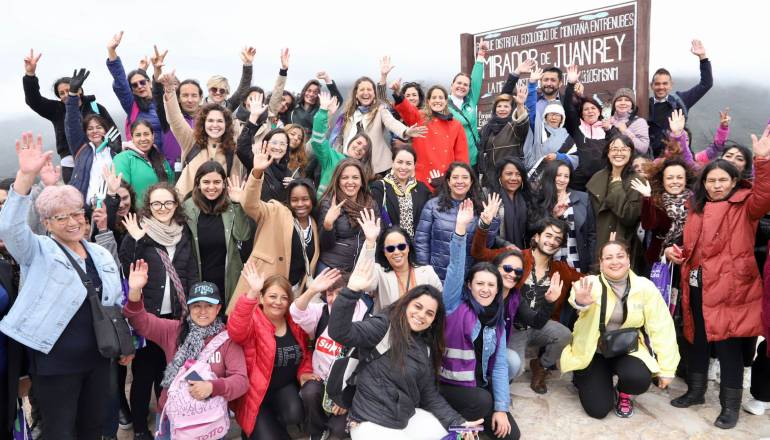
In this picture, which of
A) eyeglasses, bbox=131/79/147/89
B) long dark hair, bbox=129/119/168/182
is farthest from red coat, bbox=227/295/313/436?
eyeglasses, bbox=131/79/147/89

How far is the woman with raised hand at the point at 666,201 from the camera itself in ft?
17.9

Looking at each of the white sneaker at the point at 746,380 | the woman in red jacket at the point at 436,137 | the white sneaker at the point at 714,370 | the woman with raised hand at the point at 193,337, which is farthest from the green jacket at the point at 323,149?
the white sneaker at the point at 746,380

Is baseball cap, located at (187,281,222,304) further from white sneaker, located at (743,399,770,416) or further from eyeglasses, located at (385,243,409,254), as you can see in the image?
white sneaker, located at (743,399,770,416)

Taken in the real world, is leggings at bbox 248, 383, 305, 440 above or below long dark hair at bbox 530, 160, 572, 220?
below

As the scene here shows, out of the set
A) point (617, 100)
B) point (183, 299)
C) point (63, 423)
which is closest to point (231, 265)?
point (183, 299)

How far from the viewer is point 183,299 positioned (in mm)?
4547

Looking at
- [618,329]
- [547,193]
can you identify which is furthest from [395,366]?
[547,193]

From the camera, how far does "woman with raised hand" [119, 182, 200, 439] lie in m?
4.50

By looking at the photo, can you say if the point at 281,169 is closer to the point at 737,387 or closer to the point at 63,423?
the point at 63,423

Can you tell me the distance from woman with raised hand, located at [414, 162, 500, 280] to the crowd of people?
0.9 inches

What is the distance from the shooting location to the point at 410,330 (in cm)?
425

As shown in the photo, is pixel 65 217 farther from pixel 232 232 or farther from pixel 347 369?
pixel 347 369

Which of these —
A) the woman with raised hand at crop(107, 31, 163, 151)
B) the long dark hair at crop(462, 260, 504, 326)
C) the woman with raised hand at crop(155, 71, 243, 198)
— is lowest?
the long dark hair at crop(462, 260, 504, 326)

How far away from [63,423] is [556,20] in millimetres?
8516
